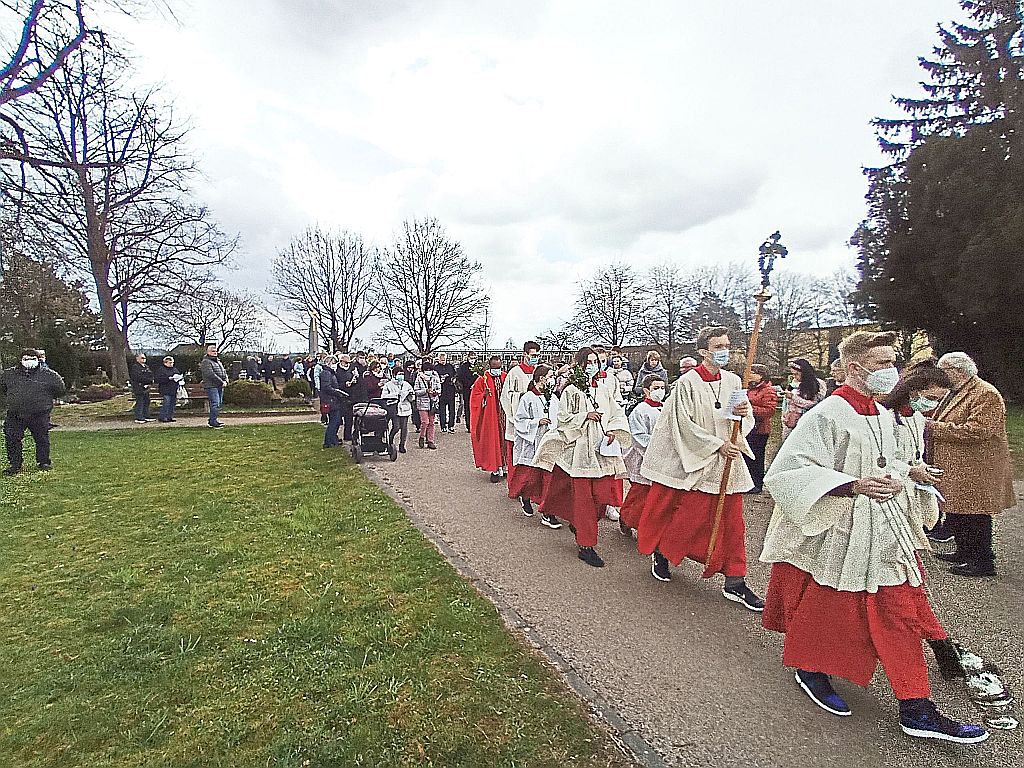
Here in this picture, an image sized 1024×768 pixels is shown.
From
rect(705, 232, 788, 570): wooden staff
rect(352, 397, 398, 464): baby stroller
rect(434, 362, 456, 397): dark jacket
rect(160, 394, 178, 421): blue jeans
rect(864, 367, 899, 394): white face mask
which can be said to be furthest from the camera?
rect(160, 394, 178, 421): blue jeans

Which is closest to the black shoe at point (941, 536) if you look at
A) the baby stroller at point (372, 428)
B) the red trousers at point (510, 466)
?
the red trousers at point (510, 466)

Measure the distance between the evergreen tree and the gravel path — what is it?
15.3 m

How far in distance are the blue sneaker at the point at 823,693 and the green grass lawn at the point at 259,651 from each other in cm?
123

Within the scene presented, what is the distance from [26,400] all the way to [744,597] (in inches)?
426

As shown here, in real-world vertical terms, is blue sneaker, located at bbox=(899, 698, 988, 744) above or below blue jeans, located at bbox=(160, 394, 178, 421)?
below

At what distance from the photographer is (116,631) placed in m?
4.50

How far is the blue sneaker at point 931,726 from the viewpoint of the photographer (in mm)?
3000

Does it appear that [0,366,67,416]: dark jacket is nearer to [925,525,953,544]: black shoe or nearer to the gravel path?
the gravel path

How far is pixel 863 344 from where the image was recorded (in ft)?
11.3

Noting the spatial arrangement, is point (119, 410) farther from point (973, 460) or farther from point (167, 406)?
point (973, 460)

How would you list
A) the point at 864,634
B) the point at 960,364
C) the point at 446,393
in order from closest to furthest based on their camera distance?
the point at 864,634, the point at 960,364, the point at 446,393

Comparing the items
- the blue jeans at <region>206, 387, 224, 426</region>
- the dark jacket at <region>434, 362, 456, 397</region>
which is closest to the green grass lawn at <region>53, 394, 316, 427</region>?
the blue jeans at <region>206, 387, 224, 426</region>

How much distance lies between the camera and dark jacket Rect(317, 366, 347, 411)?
41.3 ft

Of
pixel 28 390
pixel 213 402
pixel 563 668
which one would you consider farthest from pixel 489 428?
pixel 213 402
